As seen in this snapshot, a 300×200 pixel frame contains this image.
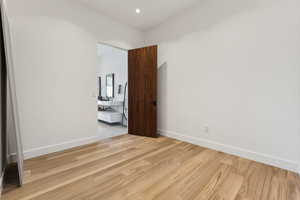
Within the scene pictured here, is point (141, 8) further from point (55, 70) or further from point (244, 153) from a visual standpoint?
point (244, 153)

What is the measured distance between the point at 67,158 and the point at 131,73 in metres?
2.36

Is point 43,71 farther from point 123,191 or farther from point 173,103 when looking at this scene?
point 173,103

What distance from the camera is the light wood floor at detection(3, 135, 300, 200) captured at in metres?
1.54

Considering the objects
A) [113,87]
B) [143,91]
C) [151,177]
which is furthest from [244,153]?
[113,87]

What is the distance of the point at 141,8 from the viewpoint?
302 cm

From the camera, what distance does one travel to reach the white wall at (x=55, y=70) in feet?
7.38

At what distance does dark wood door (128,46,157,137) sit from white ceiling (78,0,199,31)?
2.38 feet

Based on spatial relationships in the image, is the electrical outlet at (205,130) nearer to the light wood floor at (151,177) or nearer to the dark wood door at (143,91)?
the light wood floor at (151,177)

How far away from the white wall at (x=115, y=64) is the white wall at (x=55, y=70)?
1707 mm

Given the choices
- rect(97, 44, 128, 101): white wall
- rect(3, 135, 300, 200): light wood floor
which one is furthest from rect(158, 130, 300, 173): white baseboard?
rect(97, 44, 128, 101): white wall

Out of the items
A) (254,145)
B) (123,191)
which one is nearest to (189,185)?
(123,191)

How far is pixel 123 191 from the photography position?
1.59m

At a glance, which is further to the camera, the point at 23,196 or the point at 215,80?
the point at 215,80

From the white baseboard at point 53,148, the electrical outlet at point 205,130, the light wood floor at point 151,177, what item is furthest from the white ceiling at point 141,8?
the light wood floor at point 151,177
